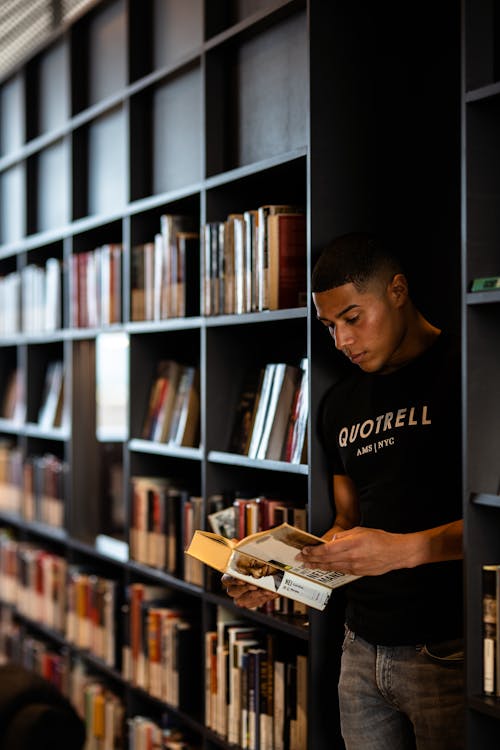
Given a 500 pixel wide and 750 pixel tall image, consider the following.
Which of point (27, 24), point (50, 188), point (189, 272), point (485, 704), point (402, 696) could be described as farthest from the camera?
point (27, 24)

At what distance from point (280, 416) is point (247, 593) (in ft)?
1.82

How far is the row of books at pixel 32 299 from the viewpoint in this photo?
14.5 ft

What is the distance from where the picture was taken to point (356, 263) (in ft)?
7.48

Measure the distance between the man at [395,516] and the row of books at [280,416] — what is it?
281 mm

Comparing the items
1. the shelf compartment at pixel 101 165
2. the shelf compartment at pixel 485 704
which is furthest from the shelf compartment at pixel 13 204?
the shelf compartment at pixel 485 704

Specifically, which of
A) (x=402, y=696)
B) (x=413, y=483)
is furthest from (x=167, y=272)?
(x=402, y=696)

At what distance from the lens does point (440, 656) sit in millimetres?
2186

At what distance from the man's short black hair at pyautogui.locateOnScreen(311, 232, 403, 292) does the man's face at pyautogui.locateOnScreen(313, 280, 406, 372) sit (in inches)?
0.7

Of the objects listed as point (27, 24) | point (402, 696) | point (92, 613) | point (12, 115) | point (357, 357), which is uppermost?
point (27, 24)

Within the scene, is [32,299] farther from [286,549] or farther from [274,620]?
[286,549]

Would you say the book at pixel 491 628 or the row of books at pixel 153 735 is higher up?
the book at pixel 491 628

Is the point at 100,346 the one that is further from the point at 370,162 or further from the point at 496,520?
the point at 496,520

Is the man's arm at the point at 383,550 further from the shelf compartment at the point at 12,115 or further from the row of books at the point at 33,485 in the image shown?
the shelf compartment at the point at 12,115

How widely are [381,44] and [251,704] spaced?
1.82m
